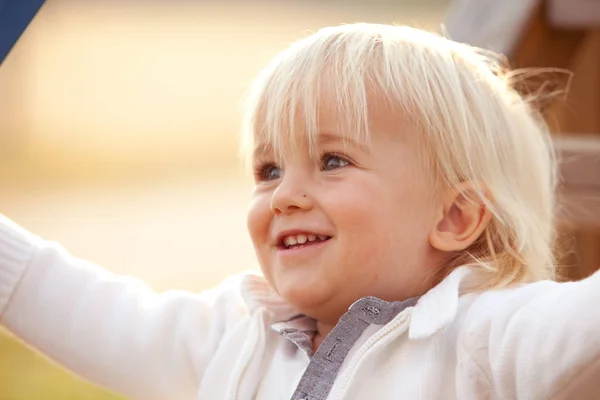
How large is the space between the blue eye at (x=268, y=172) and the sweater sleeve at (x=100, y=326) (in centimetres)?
21

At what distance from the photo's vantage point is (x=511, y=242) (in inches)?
56.6

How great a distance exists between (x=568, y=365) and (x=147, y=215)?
432 centimetres

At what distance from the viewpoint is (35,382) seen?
2.96 metres

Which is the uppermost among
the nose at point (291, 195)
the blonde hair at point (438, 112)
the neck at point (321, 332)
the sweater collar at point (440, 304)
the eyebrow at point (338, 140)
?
the blonde hair at point (438, 112)

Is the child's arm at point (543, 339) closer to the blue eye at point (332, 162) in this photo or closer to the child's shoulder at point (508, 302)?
the child's shoulder at point (508, 302)

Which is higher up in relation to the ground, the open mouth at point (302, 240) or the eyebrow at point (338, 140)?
the eyebrow at point (338, 140)

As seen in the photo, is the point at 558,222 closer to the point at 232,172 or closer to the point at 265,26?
the point at 232,172

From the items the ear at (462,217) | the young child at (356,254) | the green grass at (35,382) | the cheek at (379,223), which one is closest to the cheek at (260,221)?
the young child at (356,254)

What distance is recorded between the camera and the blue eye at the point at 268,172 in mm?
1453

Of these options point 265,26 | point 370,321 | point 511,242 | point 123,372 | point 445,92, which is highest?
point 265,26

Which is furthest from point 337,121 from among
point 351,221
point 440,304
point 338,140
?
point 440,304

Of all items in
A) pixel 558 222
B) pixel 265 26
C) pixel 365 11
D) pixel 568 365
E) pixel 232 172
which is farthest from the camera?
pixel 265 26

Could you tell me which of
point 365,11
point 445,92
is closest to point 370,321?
point 445,92

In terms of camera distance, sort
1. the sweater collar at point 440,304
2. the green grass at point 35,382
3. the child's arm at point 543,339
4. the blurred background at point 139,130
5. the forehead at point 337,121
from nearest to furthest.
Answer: the child's arm at point 543,339
the sweater collar at point 440,304
the forehead at point 337,121
the green grass at point 35,382
the blurred background at point 139,130
